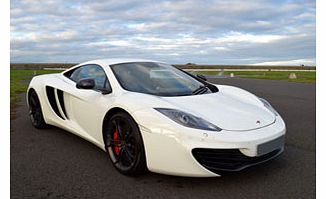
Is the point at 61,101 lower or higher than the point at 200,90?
lower

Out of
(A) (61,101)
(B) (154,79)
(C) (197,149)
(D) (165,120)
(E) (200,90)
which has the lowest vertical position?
(C) (197,149)

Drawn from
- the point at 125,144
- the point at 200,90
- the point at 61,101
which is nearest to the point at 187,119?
the point at 125,144

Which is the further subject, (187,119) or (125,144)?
(125,144)

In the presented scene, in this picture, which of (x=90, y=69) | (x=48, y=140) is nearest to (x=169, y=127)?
(x=90, y=69)

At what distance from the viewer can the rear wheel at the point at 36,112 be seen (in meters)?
5.24

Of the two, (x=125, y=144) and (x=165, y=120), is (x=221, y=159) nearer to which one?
(x=165, y=120)

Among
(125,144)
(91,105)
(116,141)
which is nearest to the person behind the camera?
(125,144)

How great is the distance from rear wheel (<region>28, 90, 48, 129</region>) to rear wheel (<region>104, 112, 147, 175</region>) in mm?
2156

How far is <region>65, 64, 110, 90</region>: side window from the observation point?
3.90 m

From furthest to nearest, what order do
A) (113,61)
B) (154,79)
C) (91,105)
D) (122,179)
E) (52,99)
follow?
(52,99)
(113,61)
(154,79)
(91,105)
(122,179)

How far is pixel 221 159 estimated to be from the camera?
2848 mm

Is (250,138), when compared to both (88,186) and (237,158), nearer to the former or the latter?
(237,158)

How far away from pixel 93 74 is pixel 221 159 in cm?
227

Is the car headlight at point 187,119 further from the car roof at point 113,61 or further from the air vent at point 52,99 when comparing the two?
the air vent at point 52,99
